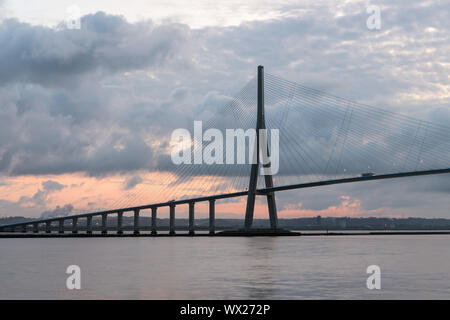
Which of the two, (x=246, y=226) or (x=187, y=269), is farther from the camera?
(x=246, y=226)

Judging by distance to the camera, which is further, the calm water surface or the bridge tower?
the bridge tower

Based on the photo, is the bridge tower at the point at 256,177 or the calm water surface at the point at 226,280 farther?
the bridge tower at the point at 256,177

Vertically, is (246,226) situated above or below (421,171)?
below

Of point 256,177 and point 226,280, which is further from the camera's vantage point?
point 256,177

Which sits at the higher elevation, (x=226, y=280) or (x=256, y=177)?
(x=256, y=177)

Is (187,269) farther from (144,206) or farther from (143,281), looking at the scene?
(144,206)
